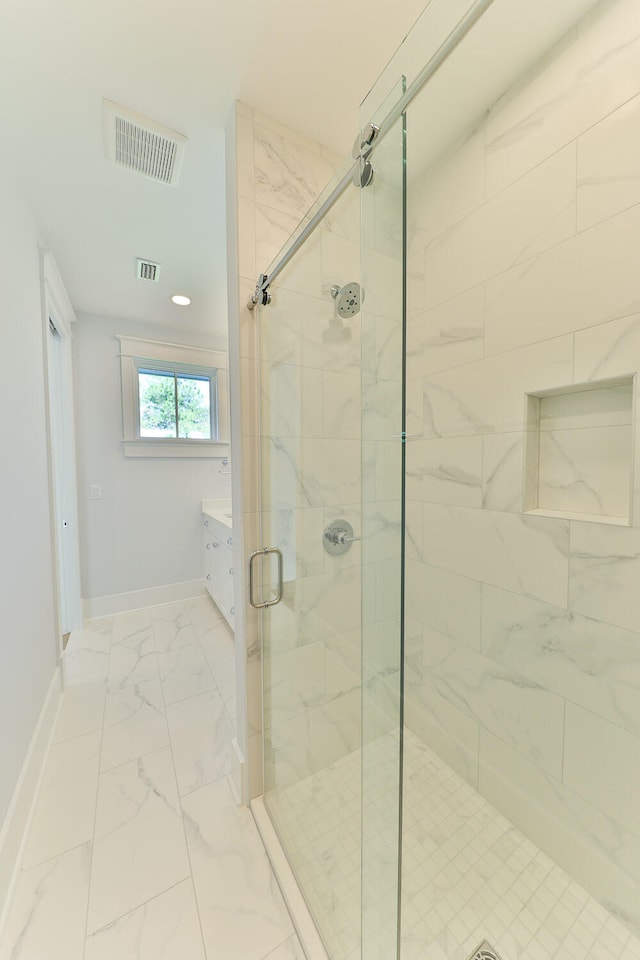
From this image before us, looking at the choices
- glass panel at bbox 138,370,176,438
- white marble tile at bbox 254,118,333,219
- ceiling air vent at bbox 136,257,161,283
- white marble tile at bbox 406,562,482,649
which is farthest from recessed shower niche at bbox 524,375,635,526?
glass panel at bbox 138,370,176,438

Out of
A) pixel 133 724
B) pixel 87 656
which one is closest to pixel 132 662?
pixel 87 656

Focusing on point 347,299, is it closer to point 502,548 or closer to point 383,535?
point 383,535

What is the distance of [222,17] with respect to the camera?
1010 mm

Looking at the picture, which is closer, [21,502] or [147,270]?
[21,502]

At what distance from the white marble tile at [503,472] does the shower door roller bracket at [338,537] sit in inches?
24.6

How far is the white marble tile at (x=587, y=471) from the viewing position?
1.01 metres

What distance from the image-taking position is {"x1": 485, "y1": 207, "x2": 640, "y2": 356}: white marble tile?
3.15ft

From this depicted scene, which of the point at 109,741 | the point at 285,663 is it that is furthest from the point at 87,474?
the point at 285,663

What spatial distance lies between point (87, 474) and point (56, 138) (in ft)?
7.56

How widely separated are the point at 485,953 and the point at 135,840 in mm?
1148

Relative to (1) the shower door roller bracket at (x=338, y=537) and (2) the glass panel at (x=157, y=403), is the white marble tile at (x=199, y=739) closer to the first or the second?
(1) the shower door roller bracket at (x=338, y=537)

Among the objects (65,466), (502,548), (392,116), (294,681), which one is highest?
(392,116)

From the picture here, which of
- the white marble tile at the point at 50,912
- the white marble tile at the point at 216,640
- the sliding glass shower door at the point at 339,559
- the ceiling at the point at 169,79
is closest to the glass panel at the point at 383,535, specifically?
the sliding glass shower door at the point at 339,559

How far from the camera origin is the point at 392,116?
2.47 feet
